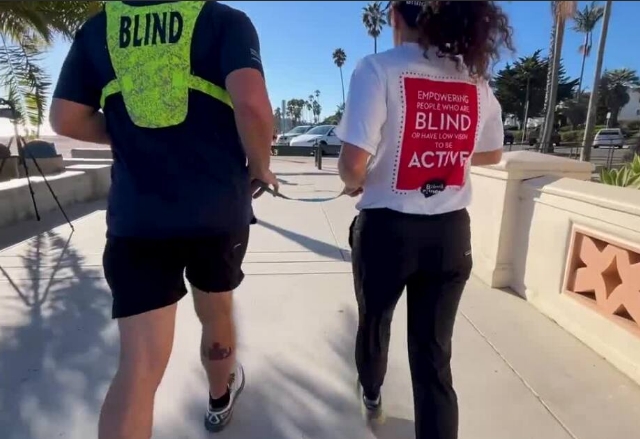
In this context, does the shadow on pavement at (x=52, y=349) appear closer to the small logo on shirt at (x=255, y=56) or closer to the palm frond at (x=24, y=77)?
the small logo on shirt at (x=255, y=56)

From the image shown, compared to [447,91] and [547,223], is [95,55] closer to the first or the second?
[447,91]

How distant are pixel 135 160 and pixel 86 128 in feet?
0.90

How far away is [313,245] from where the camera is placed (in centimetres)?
495

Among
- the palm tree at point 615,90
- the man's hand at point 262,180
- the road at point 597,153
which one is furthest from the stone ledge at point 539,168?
the palm tree at point 615,90

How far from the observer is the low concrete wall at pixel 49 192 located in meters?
5.49

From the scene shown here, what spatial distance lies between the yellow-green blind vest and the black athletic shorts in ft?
1.25

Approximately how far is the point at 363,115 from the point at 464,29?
1.36ft

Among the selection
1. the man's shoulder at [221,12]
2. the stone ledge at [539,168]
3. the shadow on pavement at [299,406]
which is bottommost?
the shadow on pavement at [299,406]

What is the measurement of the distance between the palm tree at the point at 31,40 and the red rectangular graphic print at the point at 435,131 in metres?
5.99

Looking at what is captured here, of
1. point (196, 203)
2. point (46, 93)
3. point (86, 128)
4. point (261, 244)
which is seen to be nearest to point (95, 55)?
point (86, 128)

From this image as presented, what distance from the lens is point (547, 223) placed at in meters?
3.14

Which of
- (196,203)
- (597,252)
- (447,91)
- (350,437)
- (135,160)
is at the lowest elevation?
(350,437)

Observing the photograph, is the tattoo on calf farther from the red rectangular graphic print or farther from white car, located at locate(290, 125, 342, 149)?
white car, located at locate(290, 125, 342, 149)

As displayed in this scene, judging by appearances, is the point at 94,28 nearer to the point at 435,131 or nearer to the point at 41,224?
the point at 435,131
